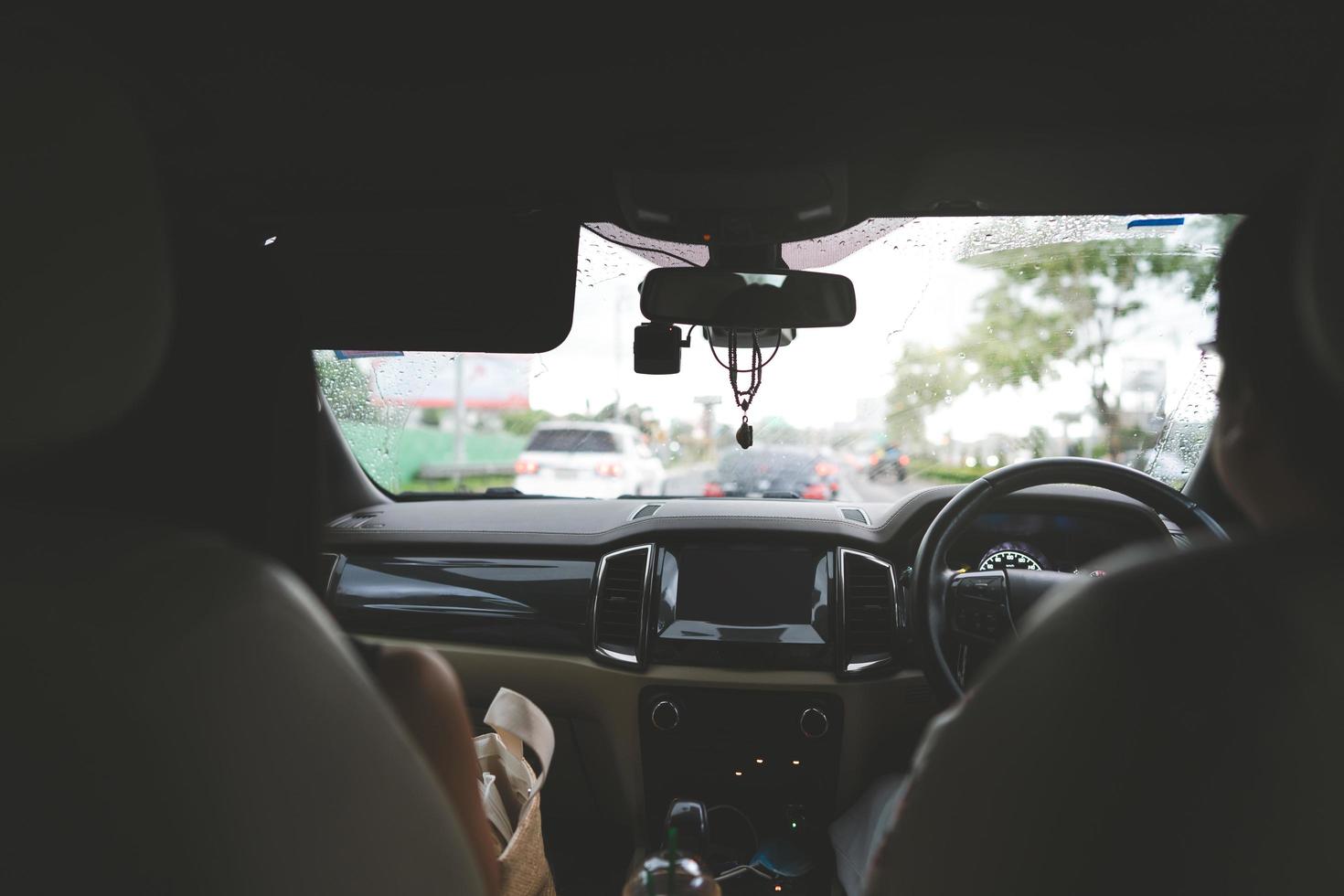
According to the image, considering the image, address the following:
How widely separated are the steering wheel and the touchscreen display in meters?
0.67

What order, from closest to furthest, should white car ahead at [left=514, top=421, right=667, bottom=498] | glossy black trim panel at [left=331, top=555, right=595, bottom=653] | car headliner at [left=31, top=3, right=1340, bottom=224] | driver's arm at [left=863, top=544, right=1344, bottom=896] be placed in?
1. driver's arm at [left=863, top=544, right=1344, bottom=896]
2. car headliner at [left=31, top=3, right=1340, bottom=224]
3. glossy black trim panel at [left=331, top=555, right=595, bottom=653]
4. white car ahead at [left=514, top=421, right=667, bottom=498]

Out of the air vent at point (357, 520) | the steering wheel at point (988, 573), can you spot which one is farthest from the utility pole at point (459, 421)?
the steering wheel at point (988, 573)

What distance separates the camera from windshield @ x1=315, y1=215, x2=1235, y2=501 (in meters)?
3.24

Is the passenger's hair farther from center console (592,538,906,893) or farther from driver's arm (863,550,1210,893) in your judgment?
center console (592,538,906,893)

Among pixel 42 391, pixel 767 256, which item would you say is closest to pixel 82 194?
pixel 42 391

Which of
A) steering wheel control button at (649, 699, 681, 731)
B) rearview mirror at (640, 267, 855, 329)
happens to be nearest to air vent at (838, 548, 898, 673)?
steering wheel control button at (649, 699, 681, 731)

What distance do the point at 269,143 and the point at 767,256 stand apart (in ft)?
5.13

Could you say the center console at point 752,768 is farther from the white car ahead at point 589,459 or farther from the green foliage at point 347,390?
the green foliage at point 347,390

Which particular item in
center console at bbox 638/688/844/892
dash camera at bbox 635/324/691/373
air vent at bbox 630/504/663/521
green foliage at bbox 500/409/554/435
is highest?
dash camera at bbox 635/324/691/373

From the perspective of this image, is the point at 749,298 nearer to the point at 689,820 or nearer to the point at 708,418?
the point at 689,820

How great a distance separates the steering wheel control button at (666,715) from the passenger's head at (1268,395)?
2.48 m

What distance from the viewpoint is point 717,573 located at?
135 inches

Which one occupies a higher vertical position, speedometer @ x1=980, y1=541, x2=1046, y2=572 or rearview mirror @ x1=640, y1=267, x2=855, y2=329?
rearview mirror @ x1=640, y1=267, x2=855, y2=329

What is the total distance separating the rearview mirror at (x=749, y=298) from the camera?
263 cm
